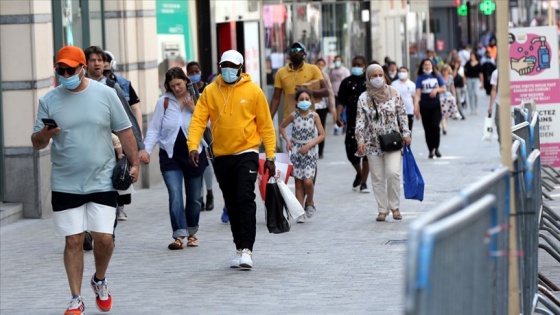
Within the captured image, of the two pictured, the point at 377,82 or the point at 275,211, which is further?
the point at 377,82

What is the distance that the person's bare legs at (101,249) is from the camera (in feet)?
29.7

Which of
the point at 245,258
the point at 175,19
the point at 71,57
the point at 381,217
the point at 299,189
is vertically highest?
the point at 175,19

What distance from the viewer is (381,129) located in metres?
14.2

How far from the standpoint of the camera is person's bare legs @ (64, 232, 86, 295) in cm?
896

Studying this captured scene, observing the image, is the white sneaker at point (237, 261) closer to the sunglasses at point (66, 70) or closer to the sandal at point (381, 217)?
the sunglasses at point (66, 70)

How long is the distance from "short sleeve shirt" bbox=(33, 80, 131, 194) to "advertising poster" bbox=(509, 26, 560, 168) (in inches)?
380

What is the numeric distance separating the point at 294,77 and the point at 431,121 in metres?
6.89

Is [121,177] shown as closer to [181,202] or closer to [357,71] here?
[181,202]

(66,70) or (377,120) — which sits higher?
(66,70)

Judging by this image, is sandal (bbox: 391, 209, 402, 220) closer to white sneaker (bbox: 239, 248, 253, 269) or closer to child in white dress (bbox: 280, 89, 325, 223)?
child in white dress (bbox: 280, 89, 325, 223)

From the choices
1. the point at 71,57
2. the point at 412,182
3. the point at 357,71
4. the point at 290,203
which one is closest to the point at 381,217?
the point at 412,182

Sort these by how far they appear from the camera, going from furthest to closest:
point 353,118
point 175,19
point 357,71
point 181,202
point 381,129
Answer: point 175,19, point 357,71, point 353,118, point 381,129, point 181,202

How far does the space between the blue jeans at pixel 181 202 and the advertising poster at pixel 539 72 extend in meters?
6.50

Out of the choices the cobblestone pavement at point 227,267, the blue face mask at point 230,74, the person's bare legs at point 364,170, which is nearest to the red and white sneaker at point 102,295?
the cobblestone pavement at point 227,267
